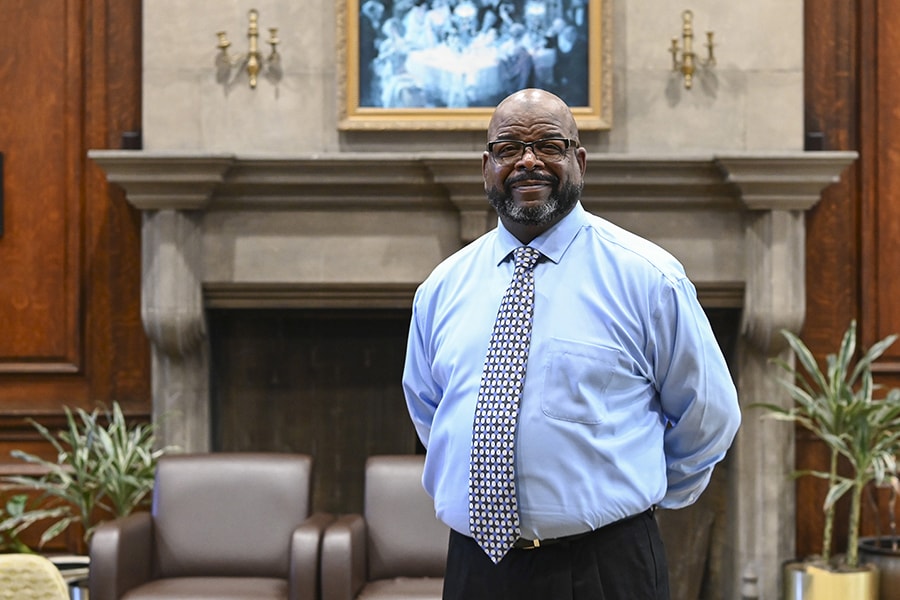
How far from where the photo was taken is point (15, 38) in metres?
4.80

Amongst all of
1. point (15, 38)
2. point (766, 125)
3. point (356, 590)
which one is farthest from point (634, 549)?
point (15, 38)

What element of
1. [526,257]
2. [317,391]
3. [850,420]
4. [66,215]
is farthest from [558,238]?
[66,215]

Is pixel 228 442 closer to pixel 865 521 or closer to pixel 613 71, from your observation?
pixel 613 71

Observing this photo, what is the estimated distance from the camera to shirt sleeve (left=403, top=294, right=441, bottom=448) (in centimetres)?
223

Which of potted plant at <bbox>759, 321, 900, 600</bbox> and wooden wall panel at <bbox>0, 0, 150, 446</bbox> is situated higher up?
wooden wall panel at <bbox>0, 0, 150, 446</bbox>

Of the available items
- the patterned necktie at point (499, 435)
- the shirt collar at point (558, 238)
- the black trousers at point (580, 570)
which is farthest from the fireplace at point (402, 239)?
the black trousers at point (580, 570)

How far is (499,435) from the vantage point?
1.88 meters

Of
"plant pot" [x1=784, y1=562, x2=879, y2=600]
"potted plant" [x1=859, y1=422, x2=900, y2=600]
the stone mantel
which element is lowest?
"plant pot" [x1=784, y1=562, x2=879, y2=600]

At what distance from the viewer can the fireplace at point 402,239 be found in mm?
4465

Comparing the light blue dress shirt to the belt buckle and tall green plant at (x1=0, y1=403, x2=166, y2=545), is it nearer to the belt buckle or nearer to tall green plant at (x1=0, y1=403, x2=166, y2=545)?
the belt buckle

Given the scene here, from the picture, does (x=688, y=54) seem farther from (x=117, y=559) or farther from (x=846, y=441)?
(x=117, y=559)

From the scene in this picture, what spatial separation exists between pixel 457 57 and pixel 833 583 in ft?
8.00

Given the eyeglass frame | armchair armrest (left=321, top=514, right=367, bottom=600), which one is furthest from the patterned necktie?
armchair armrest (left=321, top=514, right=367, bottom=600)

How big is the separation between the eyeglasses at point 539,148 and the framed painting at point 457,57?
2.62 m
